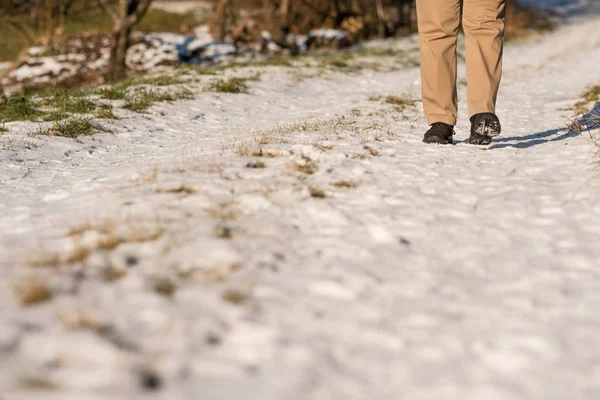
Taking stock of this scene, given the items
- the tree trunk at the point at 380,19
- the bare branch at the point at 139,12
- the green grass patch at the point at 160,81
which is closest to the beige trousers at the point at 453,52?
the green grass patch at the point at 160,81

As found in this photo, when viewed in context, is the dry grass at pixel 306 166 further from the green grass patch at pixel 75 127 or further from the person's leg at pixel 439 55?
the green grass patch at pixel 75 127

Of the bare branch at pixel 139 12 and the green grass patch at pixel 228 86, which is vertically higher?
the bare branch at pixel 139 12

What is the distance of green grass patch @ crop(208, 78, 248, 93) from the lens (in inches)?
297

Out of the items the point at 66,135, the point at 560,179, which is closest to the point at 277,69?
the point at 66,135

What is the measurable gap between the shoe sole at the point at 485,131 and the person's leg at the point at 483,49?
0.08 m

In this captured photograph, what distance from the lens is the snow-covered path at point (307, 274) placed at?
1573 mm

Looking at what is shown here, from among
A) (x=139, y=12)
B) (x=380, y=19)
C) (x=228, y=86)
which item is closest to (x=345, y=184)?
(x=228, y=86)

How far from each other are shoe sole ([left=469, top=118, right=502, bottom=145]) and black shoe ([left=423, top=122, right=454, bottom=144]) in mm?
180

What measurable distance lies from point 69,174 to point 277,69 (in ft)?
21.4

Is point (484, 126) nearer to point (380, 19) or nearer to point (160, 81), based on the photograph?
point (160, 81)

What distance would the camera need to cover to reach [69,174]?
3830 mm

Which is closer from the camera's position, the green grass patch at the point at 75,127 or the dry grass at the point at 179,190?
the dry grass at the point at 179,190

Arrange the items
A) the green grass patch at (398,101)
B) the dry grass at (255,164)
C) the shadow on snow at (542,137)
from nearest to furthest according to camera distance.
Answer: the dry grass at (255,164) < the shadow on snow at (542,137) < the green grass patch at (398,101)

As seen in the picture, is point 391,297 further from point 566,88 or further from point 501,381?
point 566,88
